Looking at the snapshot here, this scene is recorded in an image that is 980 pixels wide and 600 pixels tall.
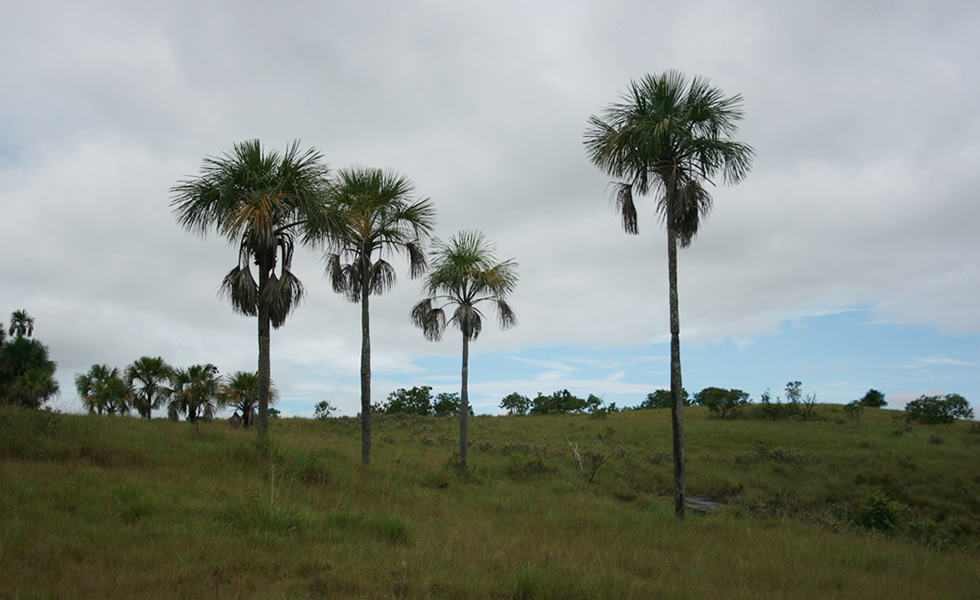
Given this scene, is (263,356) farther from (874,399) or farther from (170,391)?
(874,399)

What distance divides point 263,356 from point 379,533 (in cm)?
957

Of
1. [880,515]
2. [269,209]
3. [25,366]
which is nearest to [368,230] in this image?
[269,209]

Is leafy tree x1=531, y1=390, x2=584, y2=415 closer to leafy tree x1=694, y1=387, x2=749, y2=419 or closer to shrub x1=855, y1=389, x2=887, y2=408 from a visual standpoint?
leafy tree x1=694, y1=387, x2=749, y2=419

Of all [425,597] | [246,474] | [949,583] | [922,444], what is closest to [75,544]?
[425,597]

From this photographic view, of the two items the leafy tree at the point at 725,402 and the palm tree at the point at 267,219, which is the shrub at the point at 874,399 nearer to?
the leafy tree at the point at 725,402

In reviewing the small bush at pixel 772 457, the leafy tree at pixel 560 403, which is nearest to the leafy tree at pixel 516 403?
the leafy tree at pixel 560 403

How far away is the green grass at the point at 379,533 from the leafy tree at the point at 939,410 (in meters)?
29.7

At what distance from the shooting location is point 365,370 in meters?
20.2

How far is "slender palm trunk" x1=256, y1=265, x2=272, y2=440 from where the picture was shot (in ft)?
54.7

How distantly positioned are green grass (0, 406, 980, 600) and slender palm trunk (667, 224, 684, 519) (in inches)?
28.8

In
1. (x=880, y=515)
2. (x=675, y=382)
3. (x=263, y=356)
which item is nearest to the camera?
(x=675, y=382)

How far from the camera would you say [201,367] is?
1350 inches

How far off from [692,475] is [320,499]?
67.2 feet

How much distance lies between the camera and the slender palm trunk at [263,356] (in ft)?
54.7
